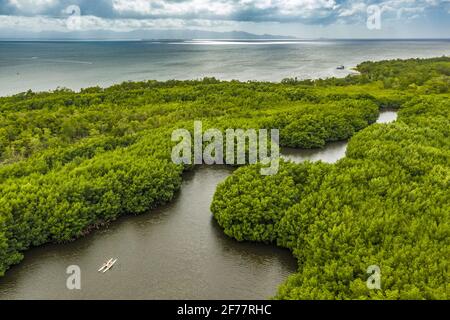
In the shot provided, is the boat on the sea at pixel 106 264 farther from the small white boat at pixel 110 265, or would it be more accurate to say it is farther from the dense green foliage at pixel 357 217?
the dense green foliage at pixel 357 217

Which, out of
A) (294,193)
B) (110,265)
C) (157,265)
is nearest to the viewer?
(110,265)

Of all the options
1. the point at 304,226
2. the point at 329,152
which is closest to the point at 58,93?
the point at 329,152

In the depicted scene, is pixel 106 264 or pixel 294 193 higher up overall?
pixel 294 193
